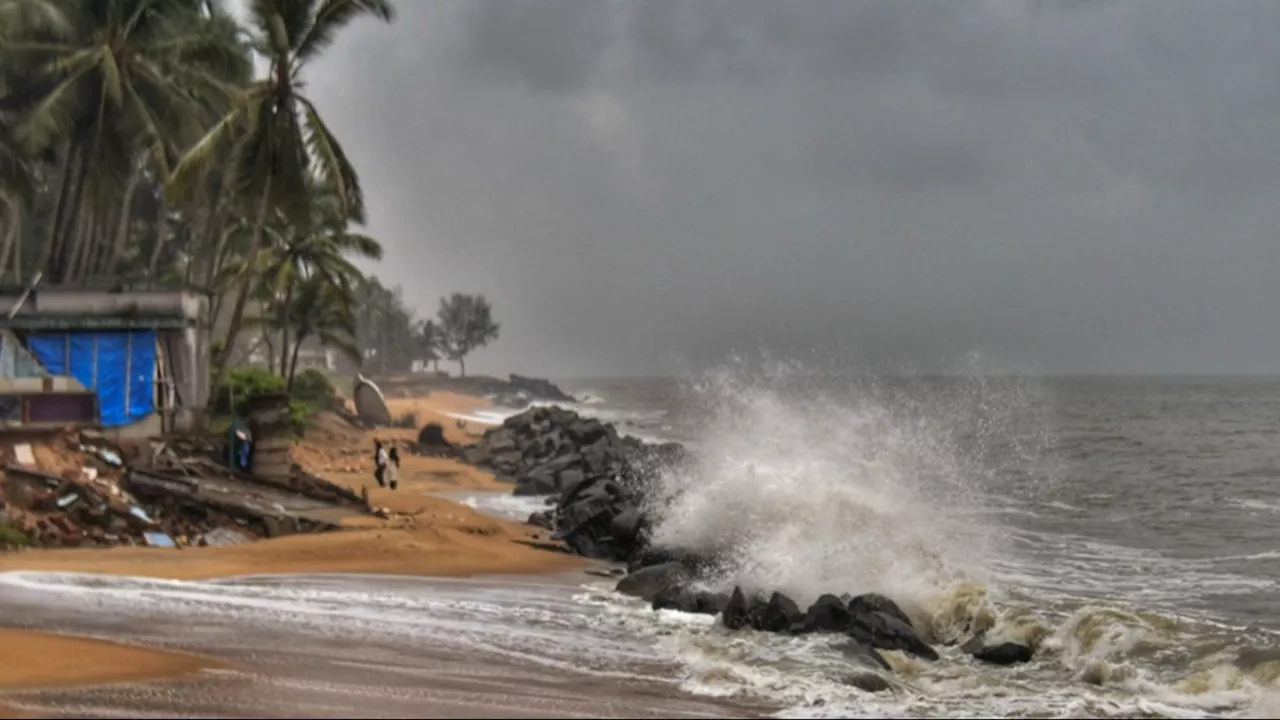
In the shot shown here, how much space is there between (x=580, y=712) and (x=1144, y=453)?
34682mm

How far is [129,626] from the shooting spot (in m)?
8.68

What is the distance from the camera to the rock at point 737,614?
10258mm

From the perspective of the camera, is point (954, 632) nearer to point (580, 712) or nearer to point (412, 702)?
point (580, 712)

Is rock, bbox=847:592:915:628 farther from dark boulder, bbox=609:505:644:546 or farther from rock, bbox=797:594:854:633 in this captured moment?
dark boulder, bbox=609:505:644:546

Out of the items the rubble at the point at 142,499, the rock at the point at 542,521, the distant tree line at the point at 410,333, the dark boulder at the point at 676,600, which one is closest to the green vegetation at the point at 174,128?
the rubble at the point at 142,499

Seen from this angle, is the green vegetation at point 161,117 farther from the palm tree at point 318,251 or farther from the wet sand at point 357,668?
the wet sand at point 357,668

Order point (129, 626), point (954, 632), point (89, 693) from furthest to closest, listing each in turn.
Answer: point (954, 632)
point (129, 626)
point (89, 693)

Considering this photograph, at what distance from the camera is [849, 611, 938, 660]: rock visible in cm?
975

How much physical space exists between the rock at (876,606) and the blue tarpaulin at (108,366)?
500 inches

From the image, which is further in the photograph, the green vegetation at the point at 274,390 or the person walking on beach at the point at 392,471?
the person walking on beach at the point at 392,471

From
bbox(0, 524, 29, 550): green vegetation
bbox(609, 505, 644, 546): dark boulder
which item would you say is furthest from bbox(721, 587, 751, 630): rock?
bbox(0, 524, 29, 550): green vegetation

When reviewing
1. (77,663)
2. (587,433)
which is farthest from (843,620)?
(587,433)

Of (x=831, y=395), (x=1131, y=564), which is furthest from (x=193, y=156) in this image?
(x=1131, y=564)

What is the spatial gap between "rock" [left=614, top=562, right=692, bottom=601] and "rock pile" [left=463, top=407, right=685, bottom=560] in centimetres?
281
